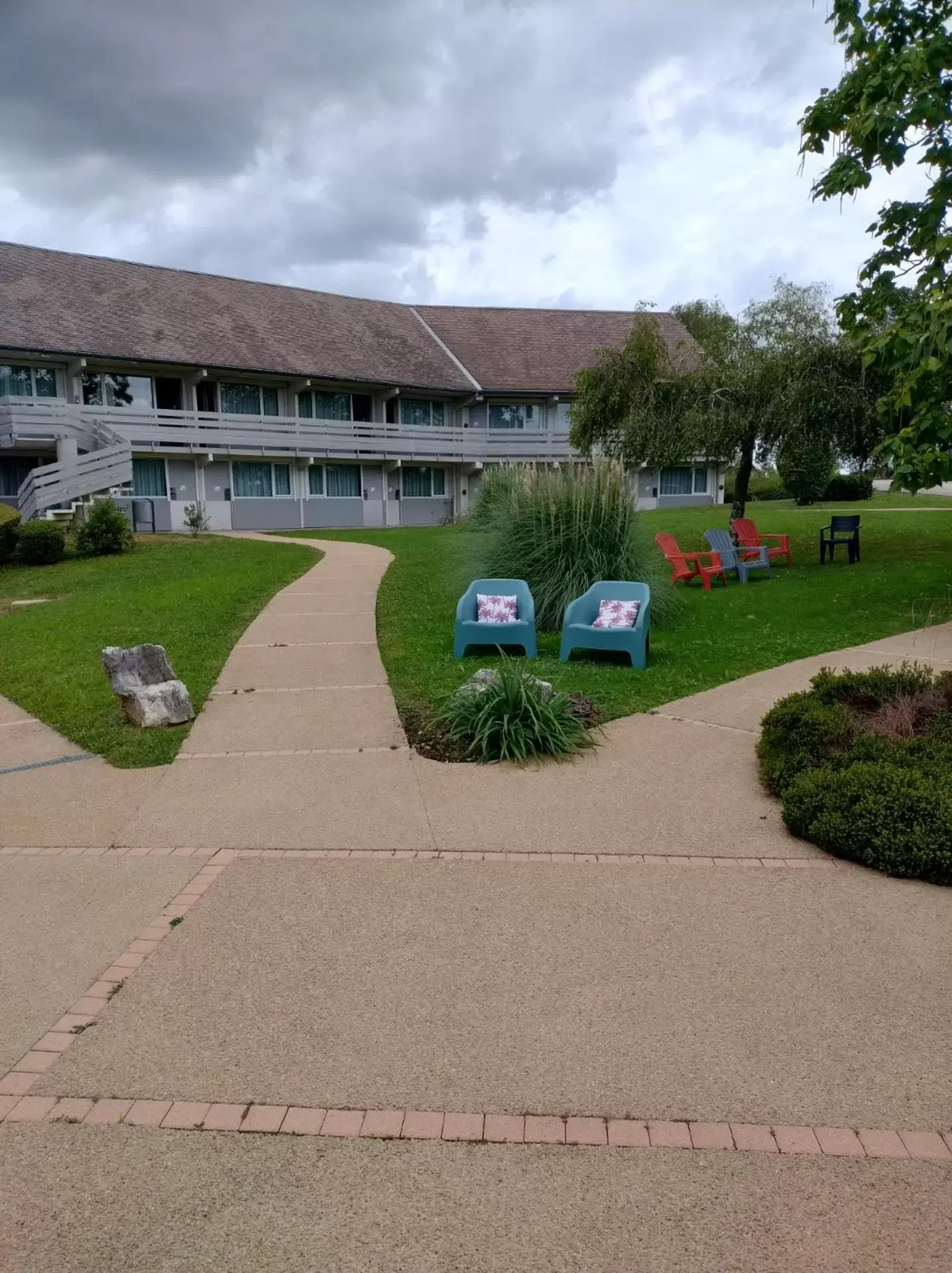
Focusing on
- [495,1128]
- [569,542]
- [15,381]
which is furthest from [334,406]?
[495,1128]

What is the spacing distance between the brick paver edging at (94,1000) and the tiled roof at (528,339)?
37275mm

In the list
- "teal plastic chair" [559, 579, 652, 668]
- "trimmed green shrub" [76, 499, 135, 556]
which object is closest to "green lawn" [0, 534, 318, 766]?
"trimmed green shrub" [76, 499, 135, 556]

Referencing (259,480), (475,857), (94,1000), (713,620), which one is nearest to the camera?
(94,1000)

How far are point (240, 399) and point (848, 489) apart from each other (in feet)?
81.1

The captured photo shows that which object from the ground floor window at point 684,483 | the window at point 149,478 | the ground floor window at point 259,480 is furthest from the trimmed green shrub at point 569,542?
the ground floor window at point 684,483

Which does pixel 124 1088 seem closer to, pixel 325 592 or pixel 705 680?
pixel 705 680

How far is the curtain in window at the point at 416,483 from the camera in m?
40.4

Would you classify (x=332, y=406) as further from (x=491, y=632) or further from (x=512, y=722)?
(x=512, y=722)

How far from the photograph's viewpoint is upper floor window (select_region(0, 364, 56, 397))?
30.9m

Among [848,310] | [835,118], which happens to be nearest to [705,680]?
[848,310]

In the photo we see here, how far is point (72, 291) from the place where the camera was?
1318 inches

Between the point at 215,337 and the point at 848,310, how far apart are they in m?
27.8

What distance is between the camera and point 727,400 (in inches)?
764

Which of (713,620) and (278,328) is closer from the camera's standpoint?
(713,620)
